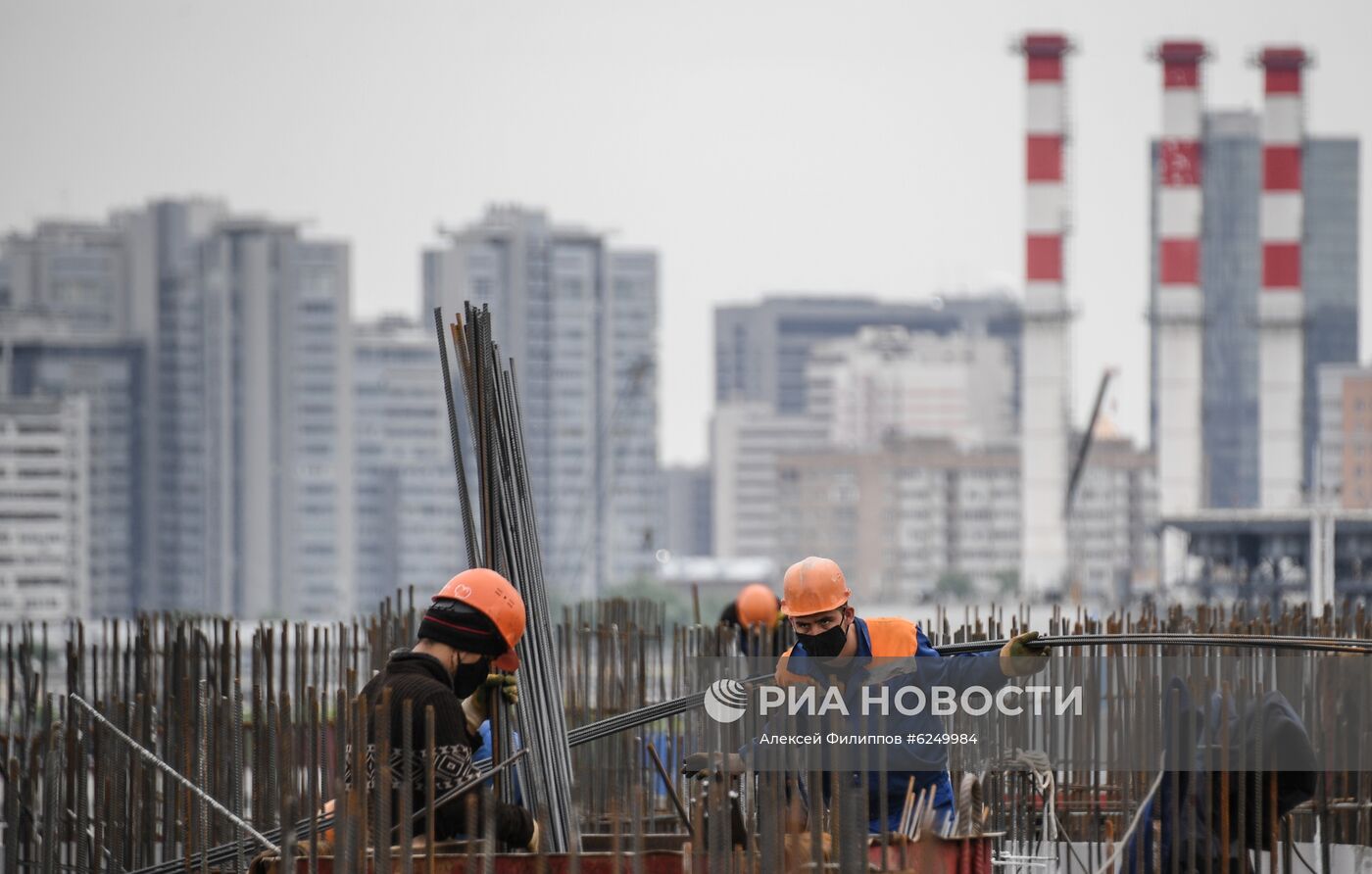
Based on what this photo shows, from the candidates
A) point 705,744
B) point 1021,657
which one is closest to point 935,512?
point 705,744

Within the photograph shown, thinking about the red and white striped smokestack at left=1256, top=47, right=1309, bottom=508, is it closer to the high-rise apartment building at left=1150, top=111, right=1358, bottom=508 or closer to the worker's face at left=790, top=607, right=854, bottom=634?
the worker's face at left=790, top=607, right=854, bottom=634

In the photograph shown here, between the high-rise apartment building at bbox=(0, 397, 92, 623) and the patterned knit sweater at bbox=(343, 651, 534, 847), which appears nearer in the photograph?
the patterned knit sweater at bbox=(343, 651, 534, 847)

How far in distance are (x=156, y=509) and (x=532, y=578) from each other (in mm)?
116881

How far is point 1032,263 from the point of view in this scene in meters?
73.9

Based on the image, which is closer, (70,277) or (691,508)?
(70,277)

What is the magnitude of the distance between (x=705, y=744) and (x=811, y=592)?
5.79ft

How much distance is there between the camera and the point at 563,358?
136 meters

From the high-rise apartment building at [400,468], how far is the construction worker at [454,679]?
119 metres

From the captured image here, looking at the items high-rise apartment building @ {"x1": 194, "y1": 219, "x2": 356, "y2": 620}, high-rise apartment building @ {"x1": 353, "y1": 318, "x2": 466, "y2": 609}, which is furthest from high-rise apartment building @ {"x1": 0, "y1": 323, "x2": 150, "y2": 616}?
high-rise apartment building @ {"x1": 353, "y1": 318, "x2": 466, "y2": 609}

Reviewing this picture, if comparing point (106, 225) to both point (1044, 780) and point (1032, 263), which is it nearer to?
point (1032, 263)

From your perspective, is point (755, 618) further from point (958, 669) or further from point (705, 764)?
point (705, 764)

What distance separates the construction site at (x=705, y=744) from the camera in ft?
21.4

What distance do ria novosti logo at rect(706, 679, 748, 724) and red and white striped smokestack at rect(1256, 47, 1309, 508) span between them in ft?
212

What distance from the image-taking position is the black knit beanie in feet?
22.2
